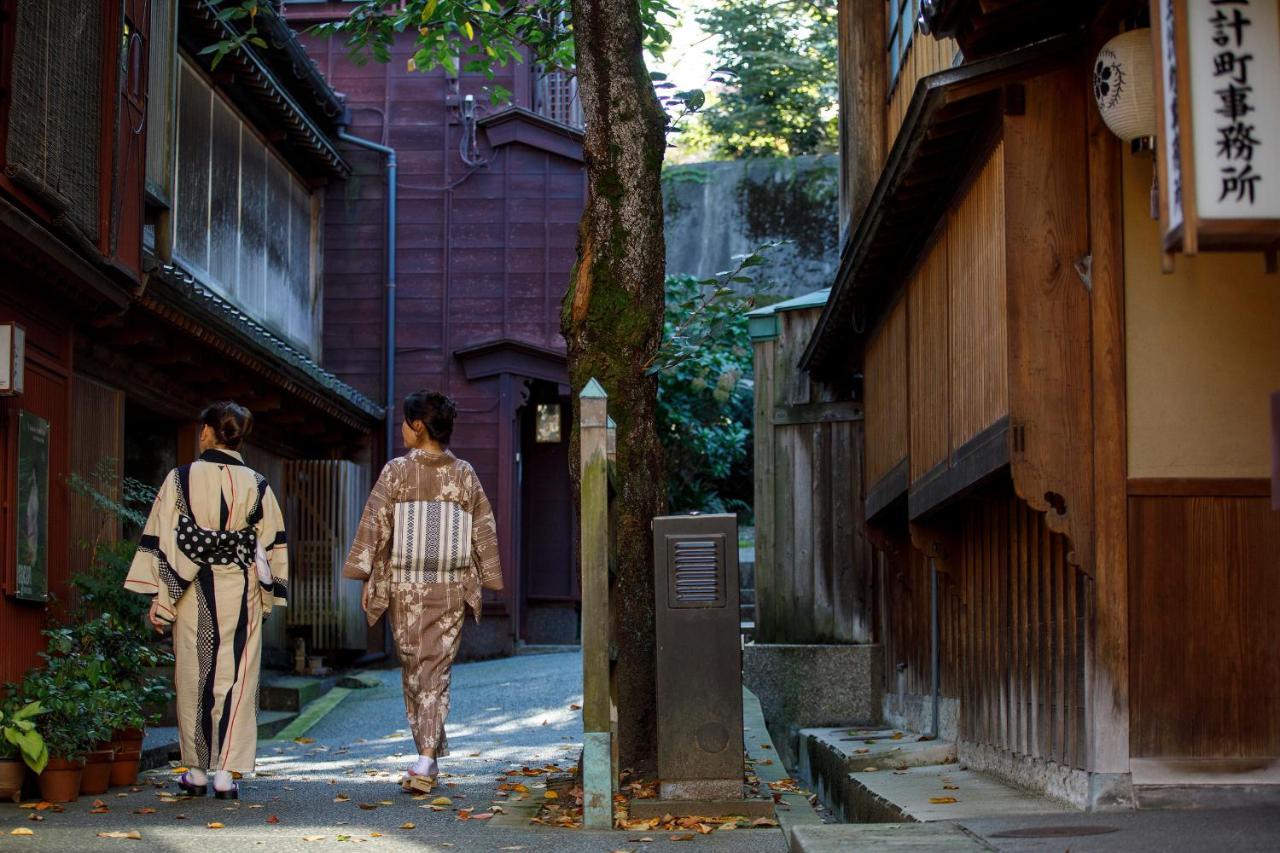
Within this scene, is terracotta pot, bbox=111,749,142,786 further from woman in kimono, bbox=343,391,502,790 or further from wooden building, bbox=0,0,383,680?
woman in kimono, bbox=343,391,502,790

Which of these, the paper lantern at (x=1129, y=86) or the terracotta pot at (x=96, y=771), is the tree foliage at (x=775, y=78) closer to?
the terracotta pot at (x=96, y=771)

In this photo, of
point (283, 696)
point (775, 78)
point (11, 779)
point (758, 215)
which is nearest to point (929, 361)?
point (11, 779)

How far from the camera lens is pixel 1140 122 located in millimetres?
5590

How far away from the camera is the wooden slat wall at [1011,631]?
21.5 ft

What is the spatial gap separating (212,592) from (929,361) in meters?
4.16

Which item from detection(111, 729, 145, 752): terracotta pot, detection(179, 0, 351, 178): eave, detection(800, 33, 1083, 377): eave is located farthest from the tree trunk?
detection(179, 0, 351, 178): eave

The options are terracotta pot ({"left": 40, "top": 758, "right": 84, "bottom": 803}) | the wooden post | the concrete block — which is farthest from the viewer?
the concrete block

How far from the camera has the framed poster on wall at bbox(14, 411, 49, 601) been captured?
29.8 feet

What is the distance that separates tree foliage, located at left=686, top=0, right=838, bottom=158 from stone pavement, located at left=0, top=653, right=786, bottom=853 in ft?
66.0

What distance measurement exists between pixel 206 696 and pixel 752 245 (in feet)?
73.4

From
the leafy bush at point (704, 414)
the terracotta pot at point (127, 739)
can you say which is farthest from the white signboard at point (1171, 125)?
the leafy bush at point (704, 414)

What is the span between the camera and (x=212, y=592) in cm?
814

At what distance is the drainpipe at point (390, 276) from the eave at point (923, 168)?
951cm

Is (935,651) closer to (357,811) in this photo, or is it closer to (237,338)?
(357,811)
